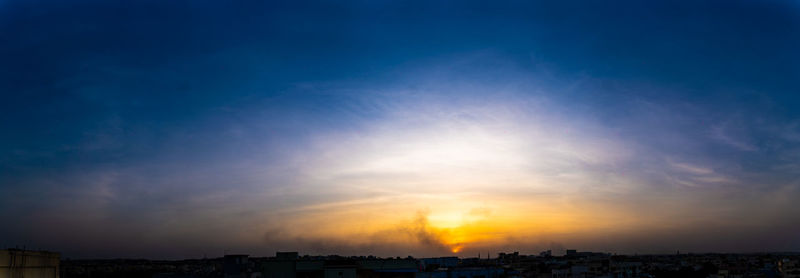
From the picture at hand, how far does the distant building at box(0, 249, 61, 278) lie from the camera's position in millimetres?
16359

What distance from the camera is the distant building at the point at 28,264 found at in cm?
1636

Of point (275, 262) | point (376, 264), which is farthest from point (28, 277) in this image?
point (376, 264)

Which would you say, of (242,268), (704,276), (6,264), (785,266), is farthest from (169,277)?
(785,266)

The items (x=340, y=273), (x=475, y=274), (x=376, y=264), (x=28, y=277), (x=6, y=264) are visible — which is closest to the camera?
(x=6, y=264)

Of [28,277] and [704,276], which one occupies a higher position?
[28,277]

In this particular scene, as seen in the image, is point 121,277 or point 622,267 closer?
point 622,267

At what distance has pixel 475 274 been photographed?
68562 millimetres

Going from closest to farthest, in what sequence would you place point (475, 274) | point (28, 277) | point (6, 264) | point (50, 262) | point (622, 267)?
point (6, 264) → point (28, 277) → point (50, 262) → point (475, 274) → point (622, 267)

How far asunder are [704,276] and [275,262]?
6947cm

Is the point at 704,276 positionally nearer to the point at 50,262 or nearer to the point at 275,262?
the point at 275,262

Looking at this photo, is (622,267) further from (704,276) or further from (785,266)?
(785,266)

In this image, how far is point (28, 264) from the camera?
1767 centimetres

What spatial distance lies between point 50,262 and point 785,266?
96.5m

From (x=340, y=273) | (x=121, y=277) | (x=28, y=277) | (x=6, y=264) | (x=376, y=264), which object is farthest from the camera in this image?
(x=121, y=277)
